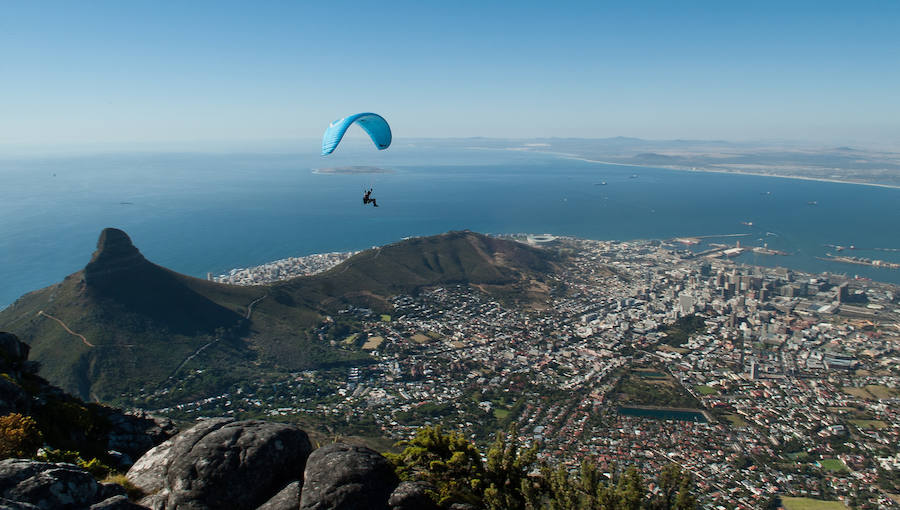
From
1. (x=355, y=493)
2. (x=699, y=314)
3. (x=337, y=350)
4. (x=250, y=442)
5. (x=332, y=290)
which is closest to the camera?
(x=355, y=493)

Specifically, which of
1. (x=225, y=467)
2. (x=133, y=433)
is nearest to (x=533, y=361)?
(x=133, y=433)

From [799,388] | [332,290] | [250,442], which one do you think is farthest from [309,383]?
[799,388]

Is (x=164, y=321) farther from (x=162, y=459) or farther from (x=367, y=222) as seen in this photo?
(x=367, y=222)

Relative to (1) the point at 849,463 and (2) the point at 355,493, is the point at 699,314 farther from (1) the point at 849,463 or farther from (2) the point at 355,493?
(2) the point at 355,493

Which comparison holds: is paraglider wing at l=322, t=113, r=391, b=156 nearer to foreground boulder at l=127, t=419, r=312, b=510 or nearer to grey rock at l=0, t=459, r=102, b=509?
foreground boulder at l=127, t=419, r=312, b=510

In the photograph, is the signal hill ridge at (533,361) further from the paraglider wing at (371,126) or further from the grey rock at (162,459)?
the paraglider wing at (371,126)

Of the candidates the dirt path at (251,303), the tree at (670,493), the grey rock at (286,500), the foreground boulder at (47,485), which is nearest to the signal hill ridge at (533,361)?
the dirt path at (251,303)

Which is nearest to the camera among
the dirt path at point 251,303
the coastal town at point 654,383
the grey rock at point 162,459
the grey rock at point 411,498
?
the grey rock at point 411,498
